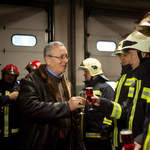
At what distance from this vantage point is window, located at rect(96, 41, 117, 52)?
7031mm

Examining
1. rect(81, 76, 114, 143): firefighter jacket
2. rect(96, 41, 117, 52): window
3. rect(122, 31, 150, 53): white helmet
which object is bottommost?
rect(81, 76, 114, 143): firefighter jacket

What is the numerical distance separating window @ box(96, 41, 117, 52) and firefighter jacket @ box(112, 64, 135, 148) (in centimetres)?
433

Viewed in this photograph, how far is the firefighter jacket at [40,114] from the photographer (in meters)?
2.00

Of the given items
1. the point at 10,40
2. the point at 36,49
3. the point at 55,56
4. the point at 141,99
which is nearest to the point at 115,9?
the point at 36,49

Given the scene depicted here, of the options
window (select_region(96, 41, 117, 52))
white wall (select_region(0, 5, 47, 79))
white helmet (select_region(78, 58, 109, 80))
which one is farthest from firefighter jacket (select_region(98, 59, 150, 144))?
window (select_region(96, 41, 117, 52))

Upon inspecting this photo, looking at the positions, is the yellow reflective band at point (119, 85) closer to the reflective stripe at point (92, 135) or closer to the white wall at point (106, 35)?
the reflective stripe at point (92, 135)

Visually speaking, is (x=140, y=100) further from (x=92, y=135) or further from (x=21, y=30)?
(x=21, y=30)

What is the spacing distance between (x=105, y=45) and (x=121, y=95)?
4842mm

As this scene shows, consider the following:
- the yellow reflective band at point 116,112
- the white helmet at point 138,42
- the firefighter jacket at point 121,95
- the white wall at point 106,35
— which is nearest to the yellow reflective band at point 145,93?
the white helmet at point 138,42

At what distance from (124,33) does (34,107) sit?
6.27 metres

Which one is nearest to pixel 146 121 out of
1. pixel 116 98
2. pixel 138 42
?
pixel 138 42

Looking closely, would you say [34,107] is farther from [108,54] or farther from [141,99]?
[108,54]

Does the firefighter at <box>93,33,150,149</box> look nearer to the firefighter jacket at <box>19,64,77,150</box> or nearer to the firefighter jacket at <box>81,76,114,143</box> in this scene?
the firefighter jacket at <box>19,64,77,150</box>

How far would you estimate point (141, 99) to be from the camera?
172 centimetres
